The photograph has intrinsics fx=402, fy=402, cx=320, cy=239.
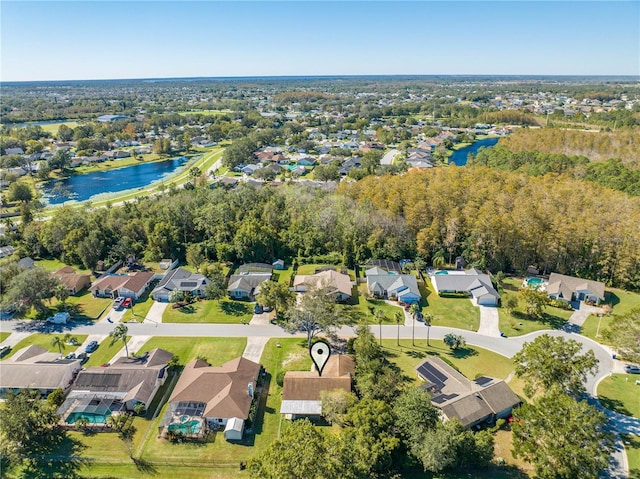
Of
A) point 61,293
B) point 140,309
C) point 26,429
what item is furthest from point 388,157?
point 26,429

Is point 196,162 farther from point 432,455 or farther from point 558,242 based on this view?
point 432,455

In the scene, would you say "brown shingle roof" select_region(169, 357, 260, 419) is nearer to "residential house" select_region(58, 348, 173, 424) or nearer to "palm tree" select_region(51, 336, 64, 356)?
"residential house" select_region(58, 348, 173, 424)

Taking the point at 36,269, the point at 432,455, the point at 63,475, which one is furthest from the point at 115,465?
the point at 36,269

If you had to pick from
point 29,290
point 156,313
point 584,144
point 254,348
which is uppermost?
point 584,144

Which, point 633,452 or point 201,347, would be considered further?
point 201,347

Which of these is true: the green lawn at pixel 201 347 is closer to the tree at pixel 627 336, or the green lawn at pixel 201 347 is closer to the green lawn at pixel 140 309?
the green lawn at pixel 140 309

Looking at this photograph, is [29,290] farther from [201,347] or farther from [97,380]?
[201,347]

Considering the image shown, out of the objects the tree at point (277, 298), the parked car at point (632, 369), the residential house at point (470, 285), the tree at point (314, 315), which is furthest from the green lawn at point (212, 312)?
the parked car at point (632, 369)
